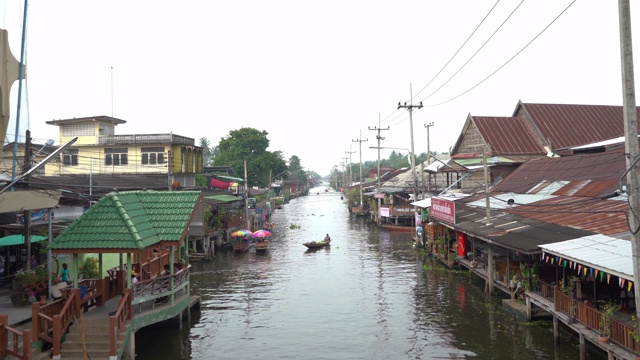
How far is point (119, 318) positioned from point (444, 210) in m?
22.0

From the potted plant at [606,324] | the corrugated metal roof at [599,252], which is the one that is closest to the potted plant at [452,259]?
the corrugated metal roof at [599,252]

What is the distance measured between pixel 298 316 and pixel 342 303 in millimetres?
3294

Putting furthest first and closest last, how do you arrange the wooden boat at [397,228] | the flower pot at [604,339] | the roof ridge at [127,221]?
the wooden boat at [397,228], the roof ridge at [127,221], the flower pot at [604,339]

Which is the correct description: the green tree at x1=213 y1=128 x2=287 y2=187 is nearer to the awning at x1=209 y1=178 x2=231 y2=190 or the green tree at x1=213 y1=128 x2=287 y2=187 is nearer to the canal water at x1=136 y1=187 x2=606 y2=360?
Result: the awning at x1=209 y1=178 x2=231 y2=190

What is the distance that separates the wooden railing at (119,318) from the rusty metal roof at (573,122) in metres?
39.2

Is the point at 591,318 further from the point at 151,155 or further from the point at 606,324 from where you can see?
the point at 151,155

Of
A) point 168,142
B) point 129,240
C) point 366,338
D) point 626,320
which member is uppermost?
point 168,142

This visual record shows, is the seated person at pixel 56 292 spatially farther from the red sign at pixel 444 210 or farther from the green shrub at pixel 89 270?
the red sign at pixel 444 210

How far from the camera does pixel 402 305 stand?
25.5m

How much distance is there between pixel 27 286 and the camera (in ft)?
58.7

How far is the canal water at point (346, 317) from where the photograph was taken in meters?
18.6

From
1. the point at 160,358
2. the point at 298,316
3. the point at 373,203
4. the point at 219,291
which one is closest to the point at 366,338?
the point at 298,316

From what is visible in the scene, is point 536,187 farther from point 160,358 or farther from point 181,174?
point 181,174

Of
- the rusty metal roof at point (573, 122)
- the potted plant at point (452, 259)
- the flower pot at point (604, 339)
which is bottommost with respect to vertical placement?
the potted plant at point (452, 259)
